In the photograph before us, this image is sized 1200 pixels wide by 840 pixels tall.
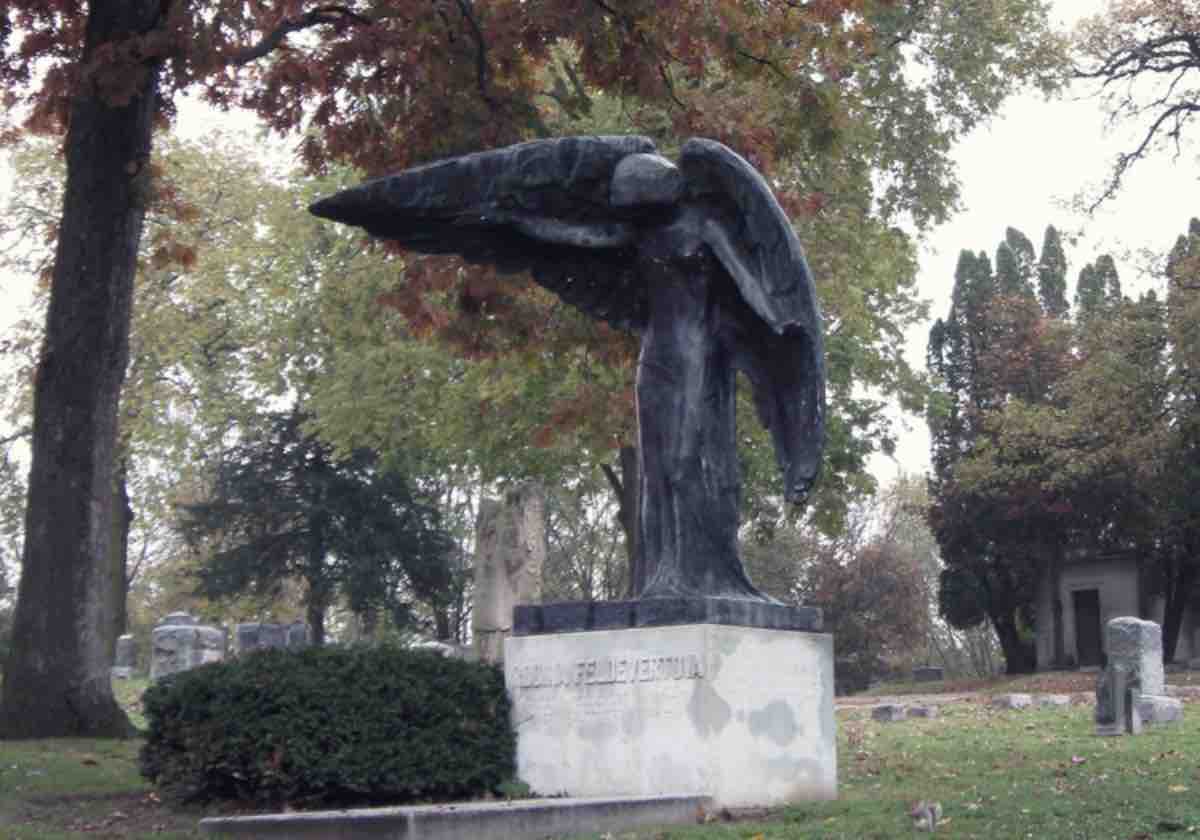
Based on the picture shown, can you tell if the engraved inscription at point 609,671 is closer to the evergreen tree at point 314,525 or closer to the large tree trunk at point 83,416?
the large tree trunk at point 83,416

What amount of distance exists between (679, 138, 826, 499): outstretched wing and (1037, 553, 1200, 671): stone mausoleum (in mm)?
42622

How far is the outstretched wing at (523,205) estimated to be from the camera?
414 inches

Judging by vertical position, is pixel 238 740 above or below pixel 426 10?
below

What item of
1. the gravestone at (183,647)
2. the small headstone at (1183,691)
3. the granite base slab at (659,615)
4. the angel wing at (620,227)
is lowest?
the small headstone at (1183,691)

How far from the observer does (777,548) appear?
55.4m

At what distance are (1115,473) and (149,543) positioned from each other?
34.3 meters

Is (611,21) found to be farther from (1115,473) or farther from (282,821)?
(1115,473)

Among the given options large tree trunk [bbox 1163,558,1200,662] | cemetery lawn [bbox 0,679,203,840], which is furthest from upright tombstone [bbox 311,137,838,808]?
large tree trunk [bbox 1163,558,1200,662]

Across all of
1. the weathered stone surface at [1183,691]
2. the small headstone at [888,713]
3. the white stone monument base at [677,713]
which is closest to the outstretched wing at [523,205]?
the white stone monument base at [677,713]

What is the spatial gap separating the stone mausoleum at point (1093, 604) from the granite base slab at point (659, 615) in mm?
42662

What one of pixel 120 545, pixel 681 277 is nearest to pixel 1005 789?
pixel 681 277

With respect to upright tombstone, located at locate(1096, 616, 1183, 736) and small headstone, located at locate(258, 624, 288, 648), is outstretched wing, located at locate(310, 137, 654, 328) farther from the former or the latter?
small headstone, located at locate(258, 624, 288, 648)

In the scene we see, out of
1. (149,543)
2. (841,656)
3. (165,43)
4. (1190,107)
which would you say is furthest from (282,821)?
(149,543)

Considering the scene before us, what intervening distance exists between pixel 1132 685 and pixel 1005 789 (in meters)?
11.2
